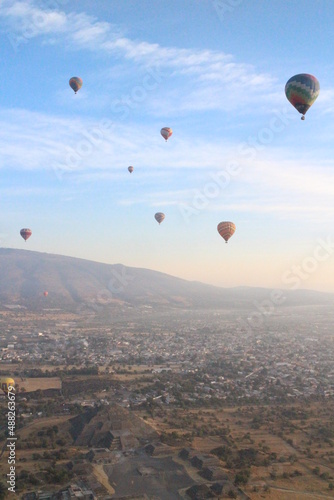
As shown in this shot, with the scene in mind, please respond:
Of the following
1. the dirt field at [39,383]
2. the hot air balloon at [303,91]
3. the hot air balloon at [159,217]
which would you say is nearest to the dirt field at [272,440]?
the dirt field at [39,383]

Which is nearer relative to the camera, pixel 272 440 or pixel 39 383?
pixel 272 440

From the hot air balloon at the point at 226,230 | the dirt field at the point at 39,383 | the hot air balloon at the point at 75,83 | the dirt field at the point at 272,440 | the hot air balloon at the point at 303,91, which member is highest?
the hot air balloon at the point at 75,83

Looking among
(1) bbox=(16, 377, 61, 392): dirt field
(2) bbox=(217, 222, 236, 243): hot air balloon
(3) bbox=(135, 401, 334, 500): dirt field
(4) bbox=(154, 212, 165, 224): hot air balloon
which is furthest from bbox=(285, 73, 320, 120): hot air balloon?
(1) bbox=(16, 377, 61, 392): dirt field

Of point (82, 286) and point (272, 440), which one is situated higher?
point (82, 286)

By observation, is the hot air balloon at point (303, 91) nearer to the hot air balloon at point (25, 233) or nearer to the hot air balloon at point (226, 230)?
the hot air balloon at point (226, 230)

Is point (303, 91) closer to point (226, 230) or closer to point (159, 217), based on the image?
point (226, 230)

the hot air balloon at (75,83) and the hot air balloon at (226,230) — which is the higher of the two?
the hot air balloon at (75,83)

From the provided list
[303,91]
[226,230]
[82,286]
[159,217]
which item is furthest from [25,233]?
[82,286]
